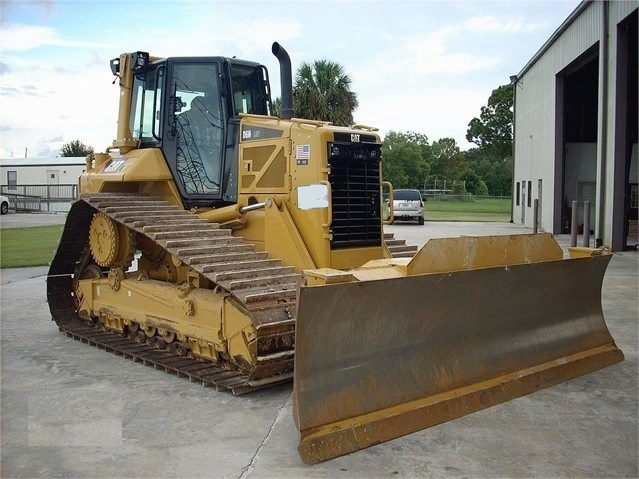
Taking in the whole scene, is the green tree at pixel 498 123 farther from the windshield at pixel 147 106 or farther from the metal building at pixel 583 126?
the windshield at pixel 147 106

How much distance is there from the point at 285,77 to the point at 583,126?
68.0ft

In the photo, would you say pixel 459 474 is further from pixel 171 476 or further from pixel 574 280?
pixel 574 280

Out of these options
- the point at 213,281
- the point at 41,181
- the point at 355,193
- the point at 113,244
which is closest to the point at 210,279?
the point at 213,281

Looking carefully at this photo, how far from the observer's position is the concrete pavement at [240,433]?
4.17 metres

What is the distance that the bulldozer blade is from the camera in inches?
176

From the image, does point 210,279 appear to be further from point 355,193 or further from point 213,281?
point 355,193

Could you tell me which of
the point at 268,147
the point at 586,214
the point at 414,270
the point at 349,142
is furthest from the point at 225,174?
the point at 586,214

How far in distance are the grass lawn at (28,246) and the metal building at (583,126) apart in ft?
41.2

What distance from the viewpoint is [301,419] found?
4.34 meters

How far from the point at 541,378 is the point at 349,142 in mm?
2840

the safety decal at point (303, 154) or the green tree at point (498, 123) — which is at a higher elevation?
the green tree at point (498, 123)

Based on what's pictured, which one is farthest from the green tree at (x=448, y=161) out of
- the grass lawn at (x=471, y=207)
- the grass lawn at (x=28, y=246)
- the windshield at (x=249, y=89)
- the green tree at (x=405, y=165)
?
the windshield at (x=249, y=89)

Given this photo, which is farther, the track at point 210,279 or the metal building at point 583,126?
the metal building at point 583,126

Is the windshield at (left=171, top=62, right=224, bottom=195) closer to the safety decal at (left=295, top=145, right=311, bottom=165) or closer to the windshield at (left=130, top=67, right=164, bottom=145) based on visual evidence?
the windshield at (left=130, top=67, right=164, bottom=145)
